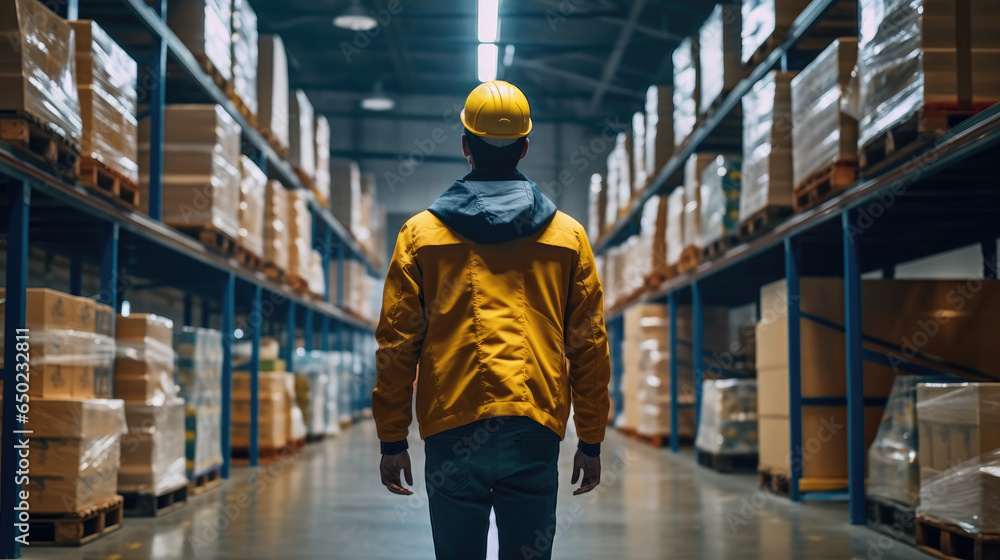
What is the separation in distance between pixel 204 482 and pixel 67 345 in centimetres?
289

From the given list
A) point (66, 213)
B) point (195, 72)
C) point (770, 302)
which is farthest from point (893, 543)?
point (195, 72)

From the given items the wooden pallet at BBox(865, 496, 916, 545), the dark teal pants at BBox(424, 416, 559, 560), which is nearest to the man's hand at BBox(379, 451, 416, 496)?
the dark teal pants at BBox(424, 416, 559, 560)

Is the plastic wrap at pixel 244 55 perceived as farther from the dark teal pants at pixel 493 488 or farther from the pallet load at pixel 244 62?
the dark teal pants at pixel 493 488

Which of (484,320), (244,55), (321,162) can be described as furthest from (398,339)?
(321,162)

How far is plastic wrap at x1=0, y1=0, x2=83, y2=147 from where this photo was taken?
464cm

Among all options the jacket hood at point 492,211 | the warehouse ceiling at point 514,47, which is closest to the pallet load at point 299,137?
the warehouse ceiling at point 514,47

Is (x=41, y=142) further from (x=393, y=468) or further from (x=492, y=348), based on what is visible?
(x=492, y=348)

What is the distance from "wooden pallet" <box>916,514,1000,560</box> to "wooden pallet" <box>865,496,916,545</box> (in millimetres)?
265

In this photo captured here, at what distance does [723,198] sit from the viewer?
28.9 ft

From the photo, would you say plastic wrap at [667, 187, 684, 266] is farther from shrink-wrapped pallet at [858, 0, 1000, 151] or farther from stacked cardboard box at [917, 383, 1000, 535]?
stacked cardboard box at [917, 383, 1000, 535]

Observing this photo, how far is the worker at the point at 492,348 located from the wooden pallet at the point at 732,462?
715cm

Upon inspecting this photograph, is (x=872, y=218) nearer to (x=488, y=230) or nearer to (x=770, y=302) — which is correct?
(x=770, y=302)

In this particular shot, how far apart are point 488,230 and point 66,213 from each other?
182 inches

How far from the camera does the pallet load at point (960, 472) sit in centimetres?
441
